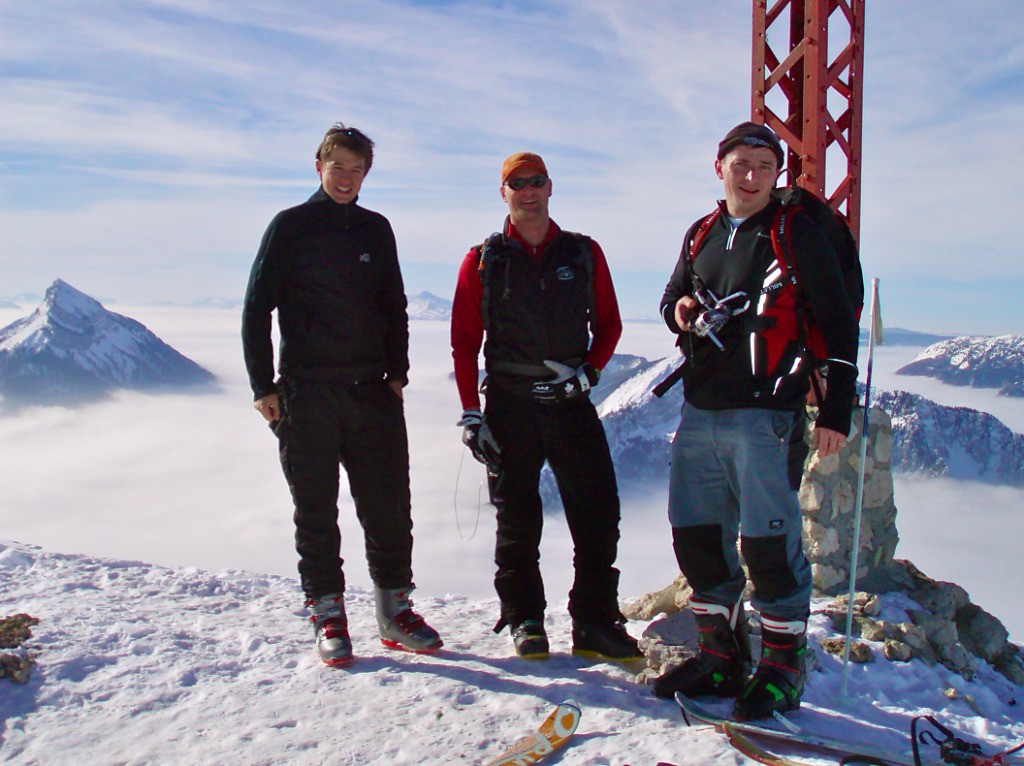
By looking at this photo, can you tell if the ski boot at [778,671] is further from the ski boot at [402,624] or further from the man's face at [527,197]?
the man's face at [527,197]

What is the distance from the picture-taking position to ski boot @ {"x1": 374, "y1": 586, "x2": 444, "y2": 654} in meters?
4.75

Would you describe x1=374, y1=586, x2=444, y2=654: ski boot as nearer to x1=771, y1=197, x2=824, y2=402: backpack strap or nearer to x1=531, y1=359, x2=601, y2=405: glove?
x1=531, y1=359, x2=601, y2=405: glove

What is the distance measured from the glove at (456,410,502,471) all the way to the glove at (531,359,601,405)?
1.25ft

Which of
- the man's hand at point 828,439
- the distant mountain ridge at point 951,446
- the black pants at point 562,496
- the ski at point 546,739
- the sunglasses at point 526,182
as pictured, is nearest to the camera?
the ski at point 546,739

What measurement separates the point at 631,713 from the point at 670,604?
2.50 metres

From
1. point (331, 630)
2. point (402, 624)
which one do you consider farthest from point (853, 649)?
point (331, 630)

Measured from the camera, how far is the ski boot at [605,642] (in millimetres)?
4551

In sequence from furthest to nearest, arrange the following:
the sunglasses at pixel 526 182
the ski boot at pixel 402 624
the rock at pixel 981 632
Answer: the rock at pixel 981 632 < the ski boot at pixel 402 624 < the sunglasses at pixel 526 182

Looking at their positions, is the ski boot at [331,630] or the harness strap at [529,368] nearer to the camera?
the harness strap at [529,368]

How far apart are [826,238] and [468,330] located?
2.07 metres

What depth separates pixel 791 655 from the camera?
368 centimetres

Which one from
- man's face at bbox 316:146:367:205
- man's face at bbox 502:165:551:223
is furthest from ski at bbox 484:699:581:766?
man's face at bbox 316:146:367:205

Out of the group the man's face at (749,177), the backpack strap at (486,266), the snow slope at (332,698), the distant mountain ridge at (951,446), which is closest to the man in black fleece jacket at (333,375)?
the snow slope at (332,698)

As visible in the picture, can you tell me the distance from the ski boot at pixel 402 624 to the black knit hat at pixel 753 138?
3304mm
